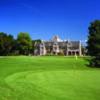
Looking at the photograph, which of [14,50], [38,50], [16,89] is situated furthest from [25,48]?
[16,89]

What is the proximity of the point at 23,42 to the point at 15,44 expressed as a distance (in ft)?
9.74

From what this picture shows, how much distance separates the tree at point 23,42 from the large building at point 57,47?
26940 millimetres

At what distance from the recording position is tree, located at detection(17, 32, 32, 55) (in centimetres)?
9878

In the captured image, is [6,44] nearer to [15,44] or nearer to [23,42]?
[15,44]

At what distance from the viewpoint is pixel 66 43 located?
130 m

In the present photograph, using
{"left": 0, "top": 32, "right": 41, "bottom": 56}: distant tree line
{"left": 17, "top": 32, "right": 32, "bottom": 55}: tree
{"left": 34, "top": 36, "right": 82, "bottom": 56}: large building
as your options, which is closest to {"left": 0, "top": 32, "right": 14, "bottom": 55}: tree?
{"left": 0, "top": 32, "right": 41, "bottom": 56}: distant tree line

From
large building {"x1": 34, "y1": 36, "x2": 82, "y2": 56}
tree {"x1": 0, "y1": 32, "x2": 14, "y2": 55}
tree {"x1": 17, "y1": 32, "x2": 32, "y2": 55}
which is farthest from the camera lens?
large building {"x1": 34, "y1": 36, "x2": 82, "y2": 56}

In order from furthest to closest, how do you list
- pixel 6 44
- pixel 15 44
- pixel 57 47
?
1. pixel 57 47
2. pixel 15 44
3. pixel 6 44

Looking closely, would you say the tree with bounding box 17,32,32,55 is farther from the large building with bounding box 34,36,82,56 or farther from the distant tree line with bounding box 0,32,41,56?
the large building with bounding box 34,36,82,56

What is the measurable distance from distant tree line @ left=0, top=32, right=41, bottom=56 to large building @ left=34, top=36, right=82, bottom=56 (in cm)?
2423

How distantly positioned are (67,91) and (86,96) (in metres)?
1.09

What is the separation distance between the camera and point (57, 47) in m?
129

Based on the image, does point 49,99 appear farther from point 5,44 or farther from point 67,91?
point 5,44

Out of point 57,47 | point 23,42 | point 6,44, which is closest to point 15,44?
point 23,42
